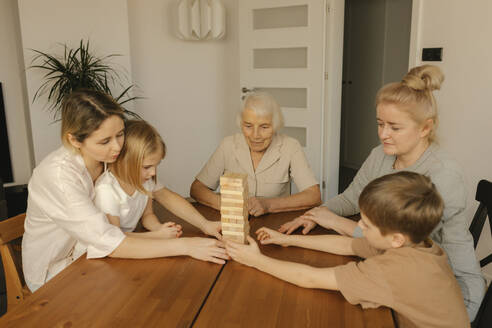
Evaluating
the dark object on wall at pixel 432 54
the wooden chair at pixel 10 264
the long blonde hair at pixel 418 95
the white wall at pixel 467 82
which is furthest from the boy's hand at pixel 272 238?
the dark object on wall at pixel 432 54

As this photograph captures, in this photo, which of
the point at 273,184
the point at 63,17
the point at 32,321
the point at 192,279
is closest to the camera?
the point at 32,321

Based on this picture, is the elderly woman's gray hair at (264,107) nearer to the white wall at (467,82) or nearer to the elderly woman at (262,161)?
the elderly woman at (262,161)

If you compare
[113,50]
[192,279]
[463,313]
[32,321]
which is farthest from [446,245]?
[113,50]

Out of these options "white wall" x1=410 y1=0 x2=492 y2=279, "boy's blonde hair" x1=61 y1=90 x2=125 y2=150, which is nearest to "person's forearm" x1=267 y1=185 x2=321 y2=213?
"boy's blonde hair" x1=61 y1=90 x2=125 y2=150

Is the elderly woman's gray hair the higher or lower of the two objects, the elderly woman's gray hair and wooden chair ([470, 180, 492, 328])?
the higher

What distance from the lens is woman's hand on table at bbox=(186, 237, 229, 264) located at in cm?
141

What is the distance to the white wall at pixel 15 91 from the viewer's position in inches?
159

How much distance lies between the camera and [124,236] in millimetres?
1453

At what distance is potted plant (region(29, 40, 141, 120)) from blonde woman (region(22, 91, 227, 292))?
6.61 feet

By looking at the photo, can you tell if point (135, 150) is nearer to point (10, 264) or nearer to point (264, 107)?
point (10, 264)

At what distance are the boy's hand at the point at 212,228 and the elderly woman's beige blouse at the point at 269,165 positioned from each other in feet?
1.95

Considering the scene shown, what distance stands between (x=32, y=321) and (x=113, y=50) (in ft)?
11.1

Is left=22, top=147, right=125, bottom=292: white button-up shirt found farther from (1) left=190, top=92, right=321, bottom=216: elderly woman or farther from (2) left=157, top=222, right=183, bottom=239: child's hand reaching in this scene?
(1) left=190, top=92, right=321, bottom=216: elderly woman

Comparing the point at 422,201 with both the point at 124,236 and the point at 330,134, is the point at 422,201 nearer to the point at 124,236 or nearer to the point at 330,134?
the point at 124,236
